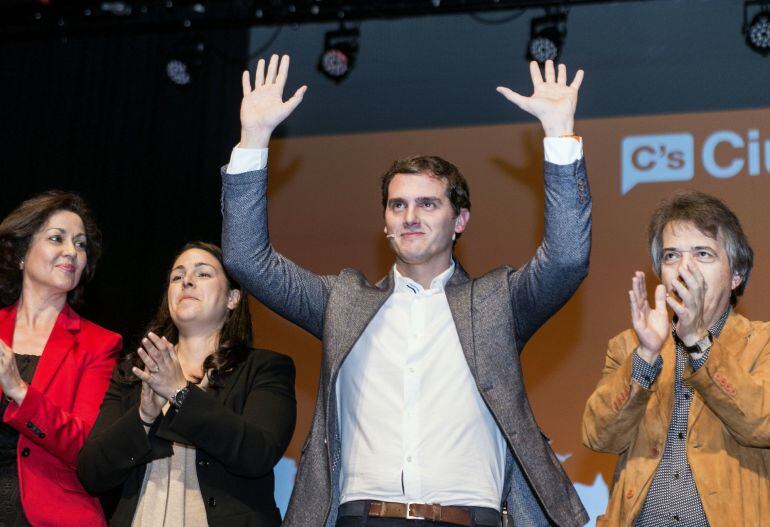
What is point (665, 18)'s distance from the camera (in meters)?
5.44

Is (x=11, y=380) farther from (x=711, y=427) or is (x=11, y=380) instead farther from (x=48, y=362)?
(x=711, y=427)

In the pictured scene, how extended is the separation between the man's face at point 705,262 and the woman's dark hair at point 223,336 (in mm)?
1435

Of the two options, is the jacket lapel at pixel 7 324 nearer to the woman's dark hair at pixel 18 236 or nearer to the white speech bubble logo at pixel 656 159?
the woman's dark hair at pixel 18 236

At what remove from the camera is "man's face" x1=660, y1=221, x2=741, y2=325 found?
9.78 ft

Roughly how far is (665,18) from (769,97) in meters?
0.69

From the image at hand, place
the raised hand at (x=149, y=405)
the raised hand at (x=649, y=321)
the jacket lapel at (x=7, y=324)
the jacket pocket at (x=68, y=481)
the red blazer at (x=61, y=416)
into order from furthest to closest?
the jacket lapel at (x=7, y=324)
the jacket pocket at (x=68, y=481)
the red blazer at (x=61, y=416)
the raised hand at (x=149, y=405)
the raised hand at (x=649, y=321)

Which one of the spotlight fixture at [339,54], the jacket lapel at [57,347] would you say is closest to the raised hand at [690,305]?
the jacket lapel at [57,347]

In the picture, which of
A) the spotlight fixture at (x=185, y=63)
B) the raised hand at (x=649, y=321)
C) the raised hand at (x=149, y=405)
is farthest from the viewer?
the spotlight fixture at (x=185, y=63)

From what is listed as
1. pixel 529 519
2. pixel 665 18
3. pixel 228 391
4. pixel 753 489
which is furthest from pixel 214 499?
pixel 665 18

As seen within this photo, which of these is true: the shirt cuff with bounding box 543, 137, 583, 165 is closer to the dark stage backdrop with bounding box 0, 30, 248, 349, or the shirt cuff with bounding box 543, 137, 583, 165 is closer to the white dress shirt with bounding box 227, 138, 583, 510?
the white dress shirt with bounding box 227, 138, 583, 510

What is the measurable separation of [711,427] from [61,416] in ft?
6.55

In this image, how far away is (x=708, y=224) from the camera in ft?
9.97

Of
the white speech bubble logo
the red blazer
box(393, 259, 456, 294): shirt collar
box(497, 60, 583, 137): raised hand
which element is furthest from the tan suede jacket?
the white speech bubble logo

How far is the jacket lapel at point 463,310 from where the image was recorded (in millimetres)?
2898
